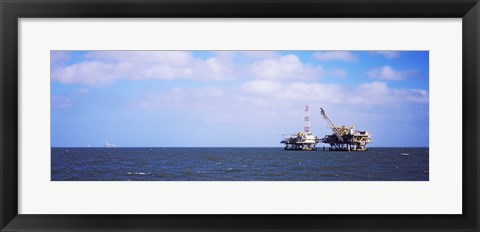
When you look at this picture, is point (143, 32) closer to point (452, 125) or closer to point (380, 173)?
point (452, 125)

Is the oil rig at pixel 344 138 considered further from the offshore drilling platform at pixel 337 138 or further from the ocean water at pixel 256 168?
the ocean water at pixel 256 168

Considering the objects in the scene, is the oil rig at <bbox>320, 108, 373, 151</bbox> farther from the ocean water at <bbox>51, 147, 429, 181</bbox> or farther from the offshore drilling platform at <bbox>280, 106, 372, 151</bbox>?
the ocean water at <bbox>51, 147, 429, 181</bbox>

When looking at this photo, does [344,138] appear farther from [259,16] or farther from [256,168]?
[259,16]

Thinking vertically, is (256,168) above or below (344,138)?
below

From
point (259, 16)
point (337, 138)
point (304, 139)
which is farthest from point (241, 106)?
point (259, 16)

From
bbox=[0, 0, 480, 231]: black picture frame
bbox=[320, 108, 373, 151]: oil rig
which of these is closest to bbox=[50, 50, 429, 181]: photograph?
bbox=[320, 108, 373, 151]: oil rig

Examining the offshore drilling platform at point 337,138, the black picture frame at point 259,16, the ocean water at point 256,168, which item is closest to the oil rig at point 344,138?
the offshore drilling platform at point 337,138
